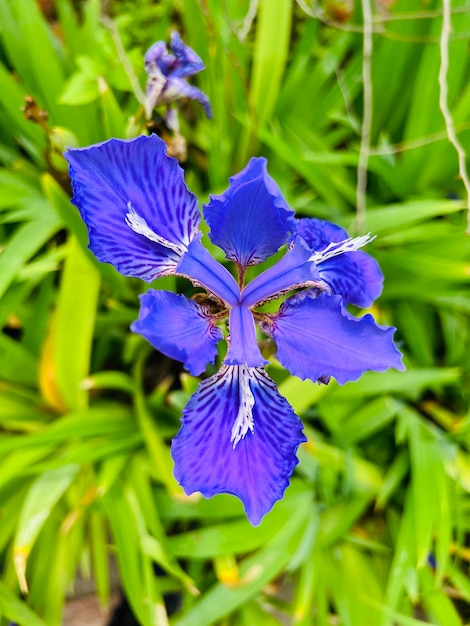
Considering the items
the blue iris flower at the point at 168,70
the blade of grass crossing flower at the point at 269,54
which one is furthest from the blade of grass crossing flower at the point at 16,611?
the blade of grass crossing flower at the point at 269,54

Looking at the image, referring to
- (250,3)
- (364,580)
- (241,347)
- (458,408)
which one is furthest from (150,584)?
(250,3)

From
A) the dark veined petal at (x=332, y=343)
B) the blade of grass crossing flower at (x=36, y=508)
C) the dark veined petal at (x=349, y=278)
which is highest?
the dark veined petal at (x=332, y=343)

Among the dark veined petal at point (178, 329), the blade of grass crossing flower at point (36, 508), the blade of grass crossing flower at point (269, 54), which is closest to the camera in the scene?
the dark veined petal at point (178, 329)

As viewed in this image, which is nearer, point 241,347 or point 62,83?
point 241,347

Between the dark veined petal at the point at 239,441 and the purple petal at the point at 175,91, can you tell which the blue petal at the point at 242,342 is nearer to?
the dark veined petal at the point at 239,441

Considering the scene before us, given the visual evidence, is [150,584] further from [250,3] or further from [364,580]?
[250,3]

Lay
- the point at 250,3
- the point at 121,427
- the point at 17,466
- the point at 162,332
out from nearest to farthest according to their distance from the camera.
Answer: the point at 162,332, the point at 17,466, the point at 121,427, the point at 250,3

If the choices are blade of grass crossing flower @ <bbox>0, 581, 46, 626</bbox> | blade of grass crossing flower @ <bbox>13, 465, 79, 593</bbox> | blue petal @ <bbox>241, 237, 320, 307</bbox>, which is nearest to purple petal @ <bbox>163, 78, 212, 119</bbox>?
blue petal @ <bbox>241, 237, 320, 307</bbox>

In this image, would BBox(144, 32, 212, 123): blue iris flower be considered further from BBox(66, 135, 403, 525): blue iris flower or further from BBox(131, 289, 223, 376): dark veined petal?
BBox(131, 289, 223, 376): dark veined petal
